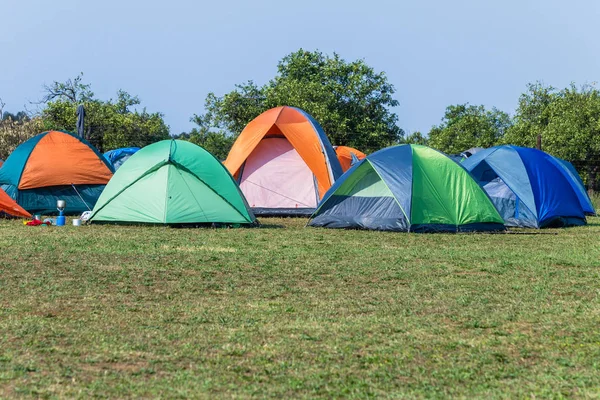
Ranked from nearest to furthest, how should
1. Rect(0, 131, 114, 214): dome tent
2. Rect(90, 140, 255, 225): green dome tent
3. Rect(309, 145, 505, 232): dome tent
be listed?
Rect(90, 140, 255, 225): green dome tent → Rect(309, 145, 505, 232): dome tent → Rect(0, 131, 114, 214): dome tent

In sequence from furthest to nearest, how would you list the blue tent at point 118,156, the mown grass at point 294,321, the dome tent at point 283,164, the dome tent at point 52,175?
1. the blue tent at point 118,156
2. the dome tent at point 283,164
3. the dome tent at point 52,175
4. the mown grass at point 294,321

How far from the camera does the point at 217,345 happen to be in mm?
A: 5367

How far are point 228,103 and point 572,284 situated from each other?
40.0m

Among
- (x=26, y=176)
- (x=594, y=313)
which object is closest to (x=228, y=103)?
(x=26, y=176)

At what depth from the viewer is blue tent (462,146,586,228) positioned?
1656 cm

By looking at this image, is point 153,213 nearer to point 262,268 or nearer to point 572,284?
point 262,268

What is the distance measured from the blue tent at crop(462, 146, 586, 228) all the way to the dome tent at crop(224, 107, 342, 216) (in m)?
3.67

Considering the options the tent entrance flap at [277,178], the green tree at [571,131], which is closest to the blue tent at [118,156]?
the tent entrance flap at [277,178]

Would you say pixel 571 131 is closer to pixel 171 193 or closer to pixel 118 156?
pixel 118 156

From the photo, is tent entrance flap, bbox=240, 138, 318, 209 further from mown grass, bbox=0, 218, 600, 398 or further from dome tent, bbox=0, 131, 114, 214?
mown grass, bbox=0, 218, 600, 398

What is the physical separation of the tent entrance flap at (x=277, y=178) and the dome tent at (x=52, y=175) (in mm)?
3582

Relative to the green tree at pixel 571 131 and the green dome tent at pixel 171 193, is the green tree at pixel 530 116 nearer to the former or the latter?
the green tree at pixel 571 131

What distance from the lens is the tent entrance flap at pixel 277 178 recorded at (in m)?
19.2

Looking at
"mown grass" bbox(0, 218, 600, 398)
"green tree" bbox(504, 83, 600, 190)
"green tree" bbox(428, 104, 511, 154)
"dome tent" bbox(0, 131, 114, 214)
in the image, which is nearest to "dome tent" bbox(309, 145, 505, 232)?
"mown grass" bbox(0, 218, 600, 398)
